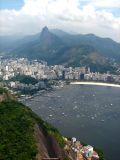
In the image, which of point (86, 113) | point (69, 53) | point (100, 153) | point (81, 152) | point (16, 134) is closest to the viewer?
point (16, 134)

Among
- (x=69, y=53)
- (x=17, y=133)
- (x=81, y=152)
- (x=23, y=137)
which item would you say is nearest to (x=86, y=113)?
(x=81, y=152)

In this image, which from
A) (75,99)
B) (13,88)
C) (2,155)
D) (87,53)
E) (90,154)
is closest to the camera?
(2,155)

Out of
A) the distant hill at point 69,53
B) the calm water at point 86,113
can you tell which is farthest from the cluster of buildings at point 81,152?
the distant hill at point 69,53

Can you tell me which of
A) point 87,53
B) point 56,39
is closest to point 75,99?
point 87,53

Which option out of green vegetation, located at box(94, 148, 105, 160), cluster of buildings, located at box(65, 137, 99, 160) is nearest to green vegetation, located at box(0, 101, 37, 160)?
cluster of buildings, located at box(65, 137, 99, 160)

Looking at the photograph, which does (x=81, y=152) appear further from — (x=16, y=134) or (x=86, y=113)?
(x=86, y=113)

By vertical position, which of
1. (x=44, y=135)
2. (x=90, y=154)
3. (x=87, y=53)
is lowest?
(x=90, y=154)

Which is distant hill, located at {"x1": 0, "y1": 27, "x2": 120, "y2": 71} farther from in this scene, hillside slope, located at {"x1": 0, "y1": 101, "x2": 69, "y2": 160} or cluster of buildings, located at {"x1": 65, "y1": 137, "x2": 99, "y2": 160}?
hillside slope, located at {"x1": 0, "y1": 101, "x2": 69, "y2": 160}

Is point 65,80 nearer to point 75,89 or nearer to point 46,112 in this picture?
point 75,89
